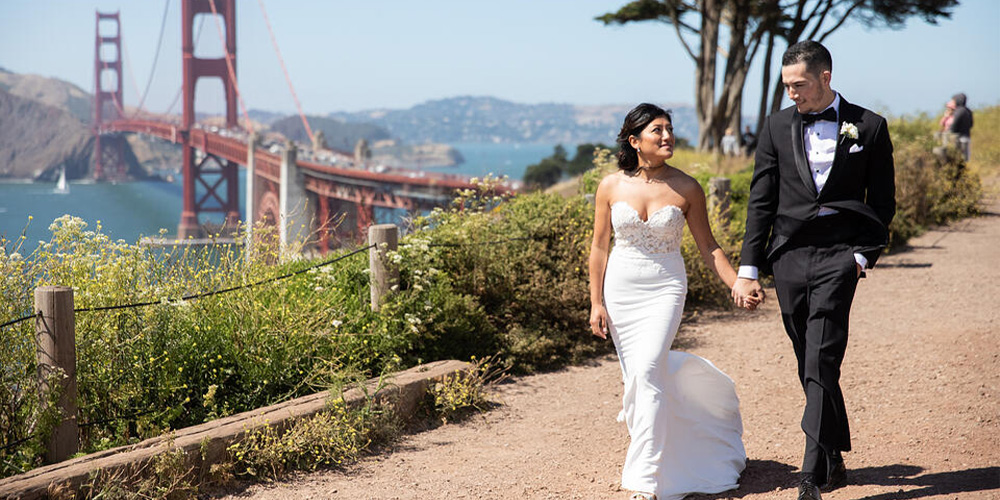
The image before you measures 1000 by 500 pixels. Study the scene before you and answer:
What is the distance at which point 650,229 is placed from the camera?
360 cm

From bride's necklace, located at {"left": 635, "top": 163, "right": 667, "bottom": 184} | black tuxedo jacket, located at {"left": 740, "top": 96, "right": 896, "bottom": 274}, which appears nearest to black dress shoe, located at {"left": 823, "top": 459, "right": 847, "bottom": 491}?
black tuxedo jacket, located at {"left": 740, "top": 96, "right": 896, "bottom": 274}

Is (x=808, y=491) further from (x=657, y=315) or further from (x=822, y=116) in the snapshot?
(x=822, y=116)

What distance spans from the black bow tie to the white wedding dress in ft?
1.98

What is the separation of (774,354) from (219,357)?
3.89 metres

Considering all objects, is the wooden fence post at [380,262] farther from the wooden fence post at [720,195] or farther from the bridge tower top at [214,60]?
the bridge tower top at [214,60]

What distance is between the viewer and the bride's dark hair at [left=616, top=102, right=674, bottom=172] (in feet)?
11.8

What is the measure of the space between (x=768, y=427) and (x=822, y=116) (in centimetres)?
202

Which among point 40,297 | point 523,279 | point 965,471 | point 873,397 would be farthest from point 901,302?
point 40,297

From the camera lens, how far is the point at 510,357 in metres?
6.04

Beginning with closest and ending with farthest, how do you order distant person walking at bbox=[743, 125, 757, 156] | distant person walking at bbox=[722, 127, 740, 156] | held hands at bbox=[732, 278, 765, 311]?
held hands at bbox=[732, 278, 765, 311]
distant person walking at bbox=[722, 127, 740, 156]
distant person walking at bbox=[743, 125, 757, 156]

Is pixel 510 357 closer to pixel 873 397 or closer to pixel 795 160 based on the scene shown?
pixel 873 397

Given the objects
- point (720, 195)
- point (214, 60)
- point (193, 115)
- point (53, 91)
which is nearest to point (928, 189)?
point (720, 195)

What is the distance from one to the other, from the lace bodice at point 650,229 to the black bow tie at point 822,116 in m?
0.60

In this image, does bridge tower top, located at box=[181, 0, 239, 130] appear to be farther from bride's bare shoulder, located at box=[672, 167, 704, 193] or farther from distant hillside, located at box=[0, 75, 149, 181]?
bride's bare shoulder, located at box=[672, 167, 704, 193]
